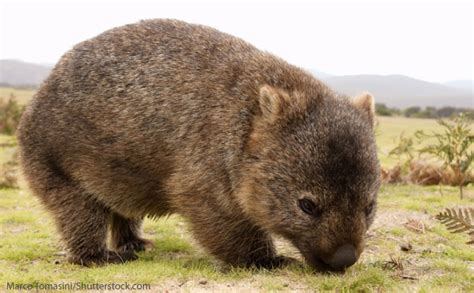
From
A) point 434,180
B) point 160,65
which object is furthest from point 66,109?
point 434,180

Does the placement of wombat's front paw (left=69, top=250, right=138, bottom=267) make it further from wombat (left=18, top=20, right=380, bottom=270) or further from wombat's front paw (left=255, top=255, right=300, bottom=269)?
wombat's front paw (left=255, top=255, right=300, bottom=269)

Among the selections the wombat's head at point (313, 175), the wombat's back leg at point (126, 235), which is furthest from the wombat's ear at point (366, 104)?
the wombat's back leg at point (126, 235)

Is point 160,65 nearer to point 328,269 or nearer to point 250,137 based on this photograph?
point 250,137

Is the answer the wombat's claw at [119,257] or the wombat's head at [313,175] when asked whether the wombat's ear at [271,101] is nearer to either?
the wombat's head at [313,175]

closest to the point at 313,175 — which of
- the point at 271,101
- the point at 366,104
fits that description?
the point at 271,101

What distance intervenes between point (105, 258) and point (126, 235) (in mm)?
754

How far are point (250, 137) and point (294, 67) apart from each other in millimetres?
1057

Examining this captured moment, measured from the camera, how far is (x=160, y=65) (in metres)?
5.75

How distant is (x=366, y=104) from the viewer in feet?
18.1

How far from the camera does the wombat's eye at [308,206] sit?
462 centimetres

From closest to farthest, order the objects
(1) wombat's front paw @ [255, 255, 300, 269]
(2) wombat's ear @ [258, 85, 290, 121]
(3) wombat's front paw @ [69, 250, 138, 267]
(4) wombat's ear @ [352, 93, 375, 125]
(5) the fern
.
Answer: (5) the fern
(2) wombat's ear @ [258, 85, 290, 121]
(1) wombat's front paw @ [255, 255, 300, 269]
(4) wombat's ear @ [352, 93, 375, 125]
(3) wombat's front paw @ [69, 250, 138, 267]

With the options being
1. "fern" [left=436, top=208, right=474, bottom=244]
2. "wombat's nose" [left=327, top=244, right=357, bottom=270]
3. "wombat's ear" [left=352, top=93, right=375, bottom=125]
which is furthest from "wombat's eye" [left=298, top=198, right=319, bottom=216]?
"wombat's ear" [left=352, top=93, right=375, bottom=125]

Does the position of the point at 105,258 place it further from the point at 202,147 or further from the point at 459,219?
the point at 459,219

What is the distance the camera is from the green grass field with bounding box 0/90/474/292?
14.8 feet
